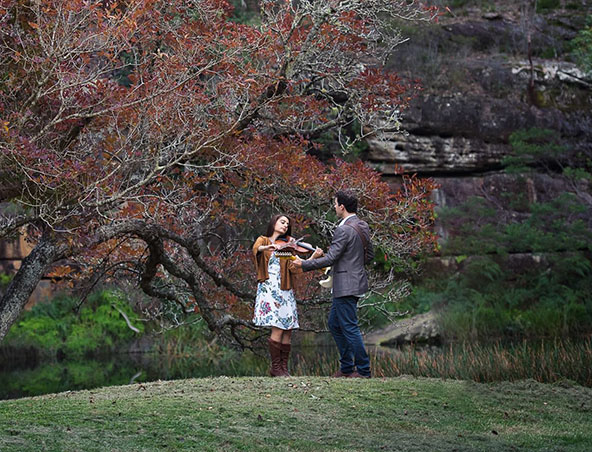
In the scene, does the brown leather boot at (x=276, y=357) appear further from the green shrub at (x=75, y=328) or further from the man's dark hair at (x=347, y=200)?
the green shrub at (x=75, y=328)

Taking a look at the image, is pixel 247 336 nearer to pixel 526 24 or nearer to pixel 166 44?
pixel 166 44

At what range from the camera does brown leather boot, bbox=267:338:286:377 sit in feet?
26.6

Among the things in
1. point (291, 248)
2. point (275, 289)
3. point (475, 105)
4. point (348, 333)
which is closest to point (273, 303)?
point (275, 289)

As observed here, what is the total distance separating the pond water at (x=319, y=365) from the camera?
8898 mm

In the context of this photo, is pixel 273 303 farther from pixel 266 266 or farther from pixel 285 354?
pixel 285 354

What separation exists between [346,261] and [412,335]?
11108mm

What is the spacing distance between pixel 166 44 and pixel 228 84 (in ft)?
5.24

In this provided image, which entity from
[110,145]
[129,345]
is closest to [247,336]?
[110,145]

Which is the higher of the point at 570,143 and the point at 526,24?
the point at 526,24

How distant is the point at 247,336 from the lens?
1092 centimetres

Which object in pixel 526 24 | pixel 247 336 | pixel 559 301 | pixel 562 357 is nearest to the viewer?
pixel 562 357

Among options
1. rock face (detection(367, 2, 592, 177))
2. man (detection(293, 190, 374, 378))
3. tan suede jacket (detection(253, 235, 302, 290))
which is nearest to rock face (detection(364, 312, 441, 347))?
rock face (detection(367, 2, 592, 177))

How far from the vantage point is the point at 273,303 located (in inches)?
316

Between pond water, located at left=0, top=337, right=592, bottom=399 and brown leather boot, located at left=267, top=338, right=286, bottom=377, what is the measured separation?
1.67 meters
